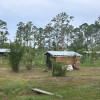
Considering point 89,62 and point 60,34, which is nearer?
point 89,62

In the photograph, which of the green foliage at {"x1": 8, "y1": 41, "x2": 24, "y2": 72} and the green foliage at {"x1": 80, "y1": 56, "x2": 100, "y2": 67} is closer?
the green foliage at {"x1": 8, "y1": 41, "x2": 24, "y2": 72}

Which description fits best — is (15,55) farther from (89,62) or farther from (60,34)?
(60,34)

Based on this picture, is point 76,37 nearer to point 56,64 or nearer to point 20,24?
point 20,24

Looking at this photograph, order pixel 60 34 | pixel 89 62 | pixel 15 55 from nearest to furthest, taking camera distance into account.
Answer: pixel 15 55, pixel 89 62, pixel 60 34

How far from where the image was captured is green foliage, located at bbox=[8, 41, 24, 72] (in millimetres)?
13375

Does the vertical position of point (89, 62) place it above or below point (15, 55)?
below

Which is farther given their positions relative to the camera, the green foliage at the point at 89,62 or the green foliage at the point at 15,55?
the green foliage at the point at 89,62

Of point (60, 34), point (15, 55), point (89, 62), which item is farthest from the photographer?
point (60, 34)

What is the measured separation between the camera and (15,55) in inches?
529

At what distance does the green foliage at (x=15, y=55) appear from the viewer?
43.9 feet

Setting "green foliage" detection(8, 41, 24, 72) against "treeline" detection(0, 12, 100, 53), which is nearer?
"green foliage" detection(8, 41, 24, 72)

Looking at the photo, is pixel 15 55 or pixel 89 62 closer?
pixel 15 55

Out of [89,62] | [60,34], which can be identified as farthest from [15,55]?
[60,34]

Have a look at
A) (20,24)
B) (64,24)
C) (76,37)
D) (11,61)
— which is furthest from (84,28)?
(11,61)
